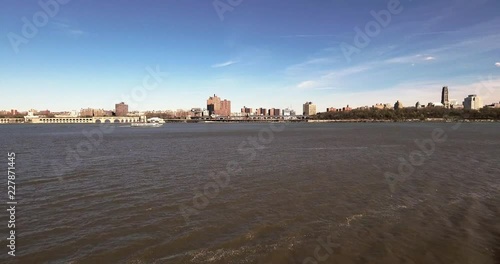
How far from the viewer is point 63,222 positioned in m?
11.8

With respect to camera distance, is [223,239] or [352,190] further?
[352,190]

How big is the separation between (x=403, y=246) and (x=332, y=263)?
2638 millimetres

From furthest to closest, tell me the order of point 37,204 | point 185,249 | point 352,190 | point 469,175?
point 469,175, point 352,190, point 37,204, point 185,249

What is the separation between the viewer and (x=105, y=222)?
38.9 ft

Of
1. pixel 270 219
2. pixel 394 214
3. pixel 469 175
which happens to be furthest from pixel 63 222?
pixel 469 175

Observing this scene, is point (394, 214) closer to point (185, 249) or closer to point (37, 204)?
point (185, 249)

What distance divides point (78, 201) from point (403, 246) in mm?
13810

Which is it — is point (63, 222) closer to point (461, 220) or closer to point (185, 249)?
point (185, 249)

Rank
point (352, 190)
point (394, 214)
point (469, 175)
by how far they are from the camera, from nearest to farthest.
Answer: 1. point (394, 214)
2. point (352, 190)
3. point (469, 175)

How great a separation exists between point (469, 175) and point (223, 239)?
62.9ft

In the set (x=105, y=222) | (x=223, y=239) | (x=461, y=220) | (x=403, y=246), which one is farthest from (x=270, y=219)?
(x=461, y=220)

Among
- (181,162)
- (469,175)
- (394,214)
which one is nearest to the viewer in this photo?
(394,214)

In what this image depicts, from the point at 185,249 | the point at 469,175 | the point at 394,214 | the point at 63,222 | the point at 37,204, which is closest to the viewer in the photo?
the point at 185,249

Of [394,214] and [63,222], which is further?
[394,214]
